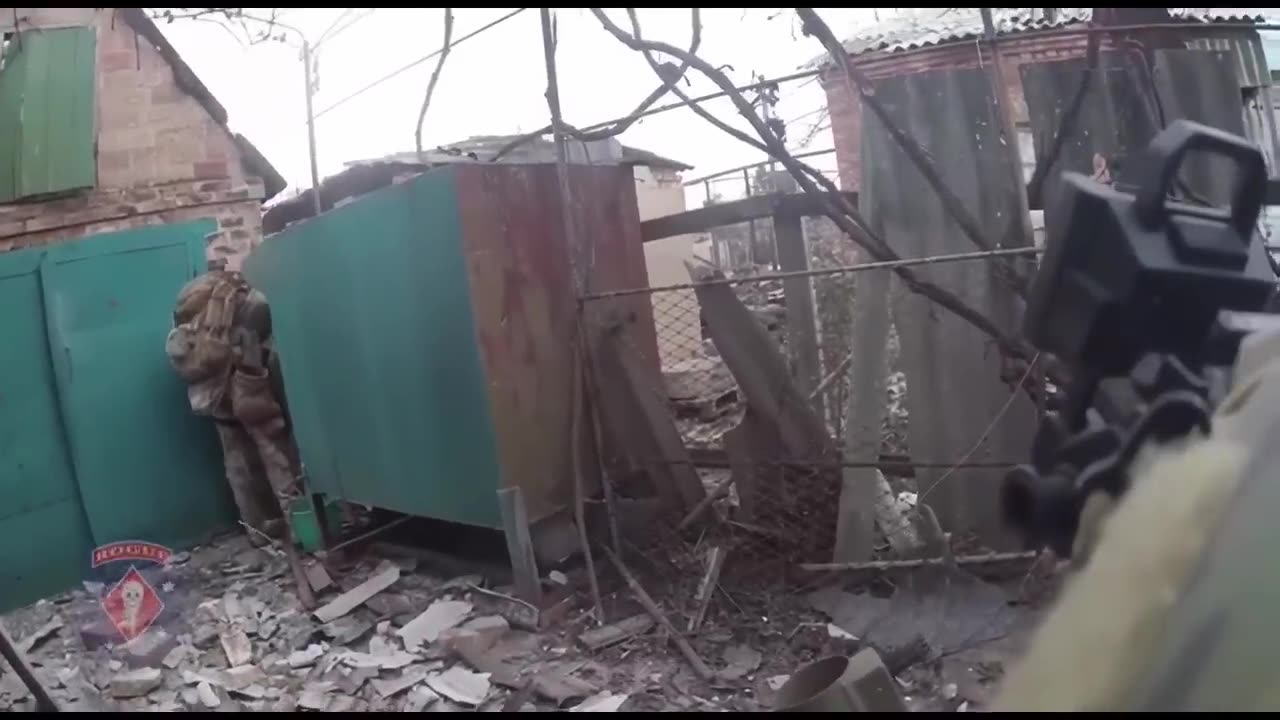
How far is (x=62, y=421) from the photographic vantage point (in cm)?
604

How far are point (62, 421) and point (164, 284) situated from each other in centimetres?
124

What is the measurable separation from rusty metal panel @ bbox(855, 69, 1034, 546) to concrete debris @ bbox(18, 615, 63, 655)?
498 centimetres

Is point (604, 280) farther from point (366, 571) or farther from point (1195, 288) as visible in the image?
point (1195, 288)

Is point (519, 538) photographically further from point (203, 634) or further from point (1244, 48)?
point (1244, 48)

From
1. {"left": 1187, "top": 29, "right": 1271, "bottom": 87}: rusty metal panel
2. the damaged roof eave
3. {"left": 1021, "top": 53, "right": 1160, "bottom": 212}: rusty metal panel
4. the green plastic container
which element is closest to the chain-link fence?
{"left": 1021, "top": 53, "right": 1160, "bottom": 212}: rusty metal panel

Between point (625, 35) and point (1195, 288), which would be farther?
point (625, 35)

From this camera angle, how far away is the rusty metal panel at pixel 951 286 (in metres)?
3.10

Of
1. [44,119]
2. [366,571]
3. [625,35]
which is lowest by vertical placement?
[366,571]

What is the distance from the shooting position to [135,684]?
3803mm

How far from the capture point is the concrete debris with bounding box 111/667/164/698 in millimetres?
3781

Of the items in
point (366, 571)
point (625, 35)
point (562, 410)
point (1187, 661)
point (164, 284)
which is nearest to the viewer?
point (1187, 661)

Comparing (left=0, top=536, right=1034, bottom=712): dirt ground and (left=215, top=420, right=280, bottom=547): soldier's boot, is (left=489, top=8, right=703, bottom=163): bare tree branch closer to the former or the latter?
(left=0, top=536, right=1034, bottom=712): dirt ground

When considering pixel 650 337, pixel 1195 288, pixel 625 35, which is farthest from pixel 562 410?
pixel 1195 288

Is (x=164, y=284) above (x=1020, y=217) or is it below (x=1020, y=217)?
above
